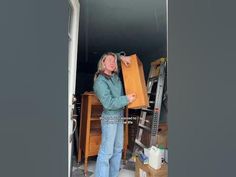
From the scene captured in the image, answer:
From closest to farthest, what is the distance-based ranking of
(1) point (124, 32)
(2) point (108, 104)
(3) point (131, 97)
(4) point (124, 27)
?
(2) point (108, 104)
(3) point (131, 97)
(4) point (124, 27)
(1) point (124, 32)

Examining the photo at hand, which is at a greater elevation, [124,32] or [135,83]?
[124,32]

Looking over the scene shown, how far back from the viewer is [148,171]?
2510 millimetres

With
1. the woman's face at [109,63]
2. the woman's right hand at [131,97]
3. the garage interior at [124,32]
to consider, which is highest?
the garage interior at [124,32]

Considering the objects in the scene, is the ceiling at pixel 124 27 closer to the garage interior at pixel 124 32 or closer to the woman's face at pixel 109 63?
the garage interior at pixel 124 32

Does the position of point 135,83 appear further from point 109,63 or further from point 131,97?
point 109,63

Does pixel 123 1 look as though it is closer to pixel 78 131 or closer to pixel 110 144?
pixel 110 144

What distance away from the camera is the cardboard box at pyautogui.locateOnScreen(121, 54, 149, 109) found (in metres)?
2.64

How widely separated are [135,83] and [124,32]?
90cm

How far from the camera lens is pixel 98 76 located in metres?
2.51

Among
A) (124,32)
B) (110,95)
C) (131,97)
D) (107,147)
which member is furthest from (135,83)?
(124,32)

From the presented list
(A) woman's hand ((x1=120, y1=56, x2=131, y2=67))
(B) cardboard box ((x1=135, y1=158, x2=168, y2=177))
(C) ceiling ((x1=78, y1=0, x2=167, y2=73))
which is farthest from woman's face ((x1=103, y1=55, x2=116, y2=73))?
(B) cardboard box ((x1=135, y1=158, x2=168, y2=177))

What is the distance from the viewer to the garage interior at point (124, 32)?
2.45m

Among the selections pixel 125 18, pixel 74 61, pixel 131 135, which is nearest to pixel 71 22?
pixel 74 61

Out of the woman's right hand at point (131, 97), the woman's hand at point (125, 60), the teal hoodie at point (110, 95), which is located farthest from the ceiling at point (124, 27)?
the woman's right hand at point (131, 97)
